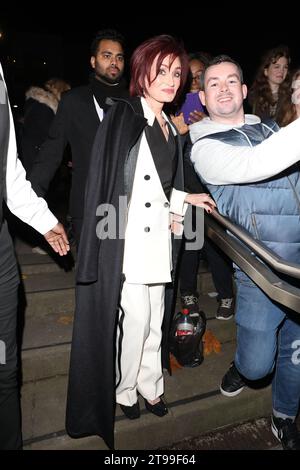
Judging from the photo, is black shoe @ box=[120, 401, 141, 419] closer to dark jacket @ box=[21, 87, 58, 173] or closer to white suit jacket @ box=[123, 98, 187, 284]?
white suit jacket @ box=[123, 98, 187, 284]

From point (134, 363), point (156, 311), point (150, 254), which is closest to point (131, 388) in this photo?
point (134, 363)

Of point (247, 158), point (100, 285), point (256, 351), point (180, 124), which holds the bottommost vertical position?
point (256, 351)

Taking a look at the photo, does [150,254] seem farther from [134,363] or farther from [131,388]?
[131,388]

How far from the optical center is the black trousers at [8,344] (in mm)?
1646

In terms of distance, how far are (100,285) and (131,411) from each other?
1011mm

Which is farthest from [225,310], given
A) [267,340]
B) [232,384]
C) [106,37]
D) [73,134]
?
[106,37]

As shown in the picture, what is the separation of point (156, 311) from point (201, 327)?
81 cm

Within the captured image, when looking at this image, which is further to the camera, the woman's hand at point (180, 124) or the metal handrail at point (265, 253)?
the woman's hand at point (180, 124)

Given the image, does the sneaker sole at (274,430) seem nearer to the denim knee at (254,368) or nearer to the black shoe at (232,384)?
the black shoe at (232,384)

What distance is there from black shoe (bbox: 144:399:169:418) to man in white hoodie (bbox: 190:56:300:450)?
0.63m

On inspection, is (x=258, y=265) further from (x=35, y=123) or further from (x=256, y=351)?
(x=35, y=123)

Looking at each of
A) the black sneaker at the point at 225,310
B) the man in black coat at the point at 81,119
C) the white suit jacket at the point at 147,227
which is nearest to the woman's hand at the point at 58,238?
the white suit jacket at the point at 147,227

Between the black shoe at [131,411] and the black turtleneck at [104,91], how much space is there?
2.13 meters

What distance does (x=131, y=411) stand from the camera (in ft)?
7.45
